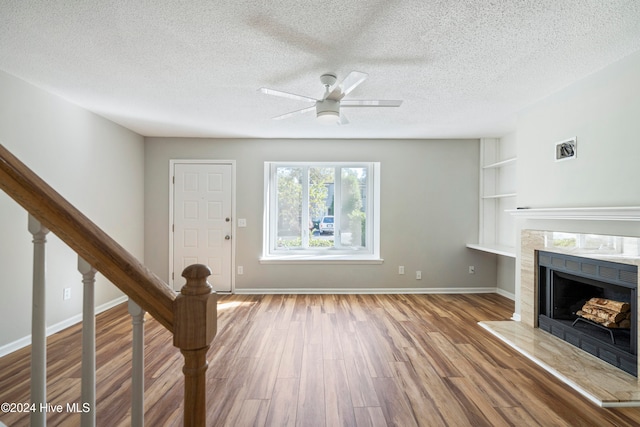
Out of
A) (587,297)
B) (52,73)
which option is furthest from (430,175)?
(52,73)

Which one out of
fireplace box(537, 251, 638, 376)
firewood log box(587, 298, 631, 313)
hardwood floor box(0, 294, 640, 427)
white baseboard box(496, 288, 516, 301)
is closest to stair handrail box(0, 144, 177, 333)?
hardwood floor box(0, 294, 640, 427)

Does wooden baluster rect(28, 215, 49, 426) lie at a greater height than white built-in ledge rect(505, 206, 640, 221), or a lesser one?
lesser

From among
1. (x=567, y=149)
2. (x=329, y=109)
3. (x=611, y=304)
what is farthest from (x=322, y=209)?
(x=611, y=304)

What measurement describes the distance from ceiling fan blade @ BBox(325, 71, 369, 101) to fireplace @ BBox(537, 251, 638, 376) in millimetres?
2369

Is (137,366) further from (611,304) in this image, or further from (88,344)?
(611,304)

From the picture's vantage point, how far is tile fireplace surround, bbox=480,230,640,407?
1979 millimetres

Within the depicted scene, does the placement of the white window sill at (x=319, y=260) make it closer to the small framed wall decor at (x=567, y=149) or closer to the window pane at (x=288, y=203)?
the window pane at (x=288, y=203)

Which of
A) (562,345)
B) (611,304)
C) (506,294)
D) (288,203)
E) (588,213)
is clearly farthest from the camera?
(288,203)

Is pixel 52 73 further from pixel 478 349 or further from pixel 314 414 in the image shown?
pixel 478 349

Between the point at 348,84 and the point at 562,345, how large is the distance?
9.43 ft

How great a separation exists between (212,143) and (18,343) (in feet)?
10.1

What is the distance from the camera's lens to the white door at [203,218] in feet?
14.8

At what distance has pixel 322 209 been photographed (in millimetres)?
4750

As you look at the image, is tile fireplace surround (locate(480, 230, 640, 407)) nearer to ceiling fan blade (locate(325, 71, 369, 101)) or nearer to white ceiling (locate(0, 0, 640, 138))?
white ceiling (locate(0, 0, 640, 138))
